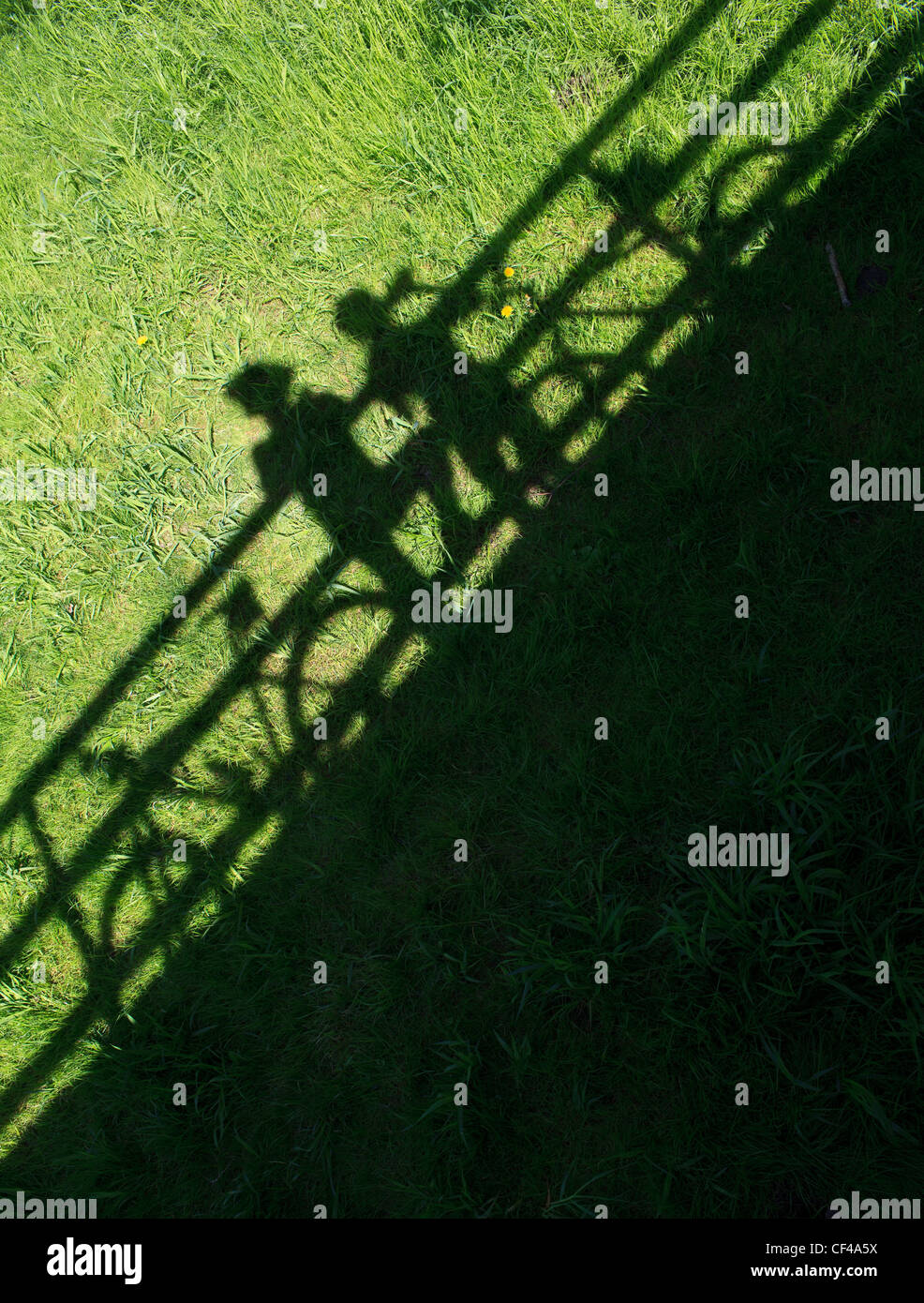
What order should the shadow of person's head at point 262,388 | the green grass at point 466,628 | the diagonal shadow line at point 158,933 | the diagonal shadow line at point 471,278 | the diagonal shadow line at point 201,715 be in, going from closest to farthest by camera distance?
the green grass at point 466,628, the diagonal shadow line at point 158,933, the diagonal shadow line at point 201,715, the diagonal shadow line at point 471,278, the shadow of person's head at point 262,388

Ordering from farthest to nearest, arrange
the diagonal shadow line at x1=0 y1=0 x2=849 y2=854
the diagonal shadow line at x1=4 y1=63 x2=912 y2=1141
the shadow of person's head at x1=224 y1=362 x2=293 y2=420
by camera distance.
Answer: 1. the shadow of person's head at x1=224 y1=362 x2=293 y2=420
2. the diagonal shadow line at x1=0 y1=0 x2=849 y2=854
3. the diagonal shadow line at x1=4 y1=63 x2=912 y2=1141

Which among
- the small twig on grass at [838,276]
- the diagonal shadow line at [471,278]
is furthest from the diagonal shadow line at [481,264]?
the small twig on grass at [838,276]

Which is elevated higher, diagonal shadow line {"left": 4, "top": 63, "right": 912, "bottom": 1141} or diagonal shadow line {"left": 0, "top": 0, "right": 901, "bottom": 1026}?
diagonal shadow line {"left": 0, "top": 0, "right": 901, "bottom": 1026}

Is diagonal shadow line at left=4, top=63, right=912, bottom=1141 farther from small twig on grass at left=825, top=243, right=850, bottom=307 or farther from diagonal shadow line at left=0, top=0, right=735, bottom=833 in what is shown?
small twig on grass at left=825, top=243, right=850, bottom=307

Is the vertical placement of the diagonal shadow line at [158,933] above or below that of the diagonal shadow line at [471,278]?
below

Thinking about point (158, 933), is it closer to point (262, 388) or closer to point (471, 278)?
point (262, 388)

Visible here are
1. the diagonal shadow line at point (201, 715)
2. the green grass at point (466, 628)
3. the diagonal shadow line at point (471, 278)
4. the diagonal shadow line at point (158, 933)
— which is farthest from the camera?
the diagonal shadow line at point (471, 278)

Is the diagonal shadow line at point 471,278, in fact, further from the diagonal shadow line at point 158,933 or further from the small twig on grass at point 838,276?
the diagonal shadow line at point 158,933

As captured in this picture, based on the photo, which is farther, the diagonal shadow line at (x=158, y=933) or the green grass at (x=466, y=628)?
the diagonal shadow line at (x=158, y=933)

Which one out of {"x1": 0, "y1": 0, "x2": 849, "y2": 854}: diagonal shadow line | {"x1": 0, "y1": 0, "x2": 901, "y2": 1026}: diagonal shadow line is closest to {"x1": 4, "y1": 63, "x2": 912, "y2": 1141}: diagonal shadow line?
{"x1": 0, "y1": 0, "x2": 901, "y2": 1026}: diagonal shadow line

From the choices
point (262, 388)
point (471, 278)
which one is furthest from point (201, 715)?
point (471, 278)

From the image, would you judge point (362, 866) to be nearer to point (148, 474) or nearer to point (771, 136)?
point (148, 474)
